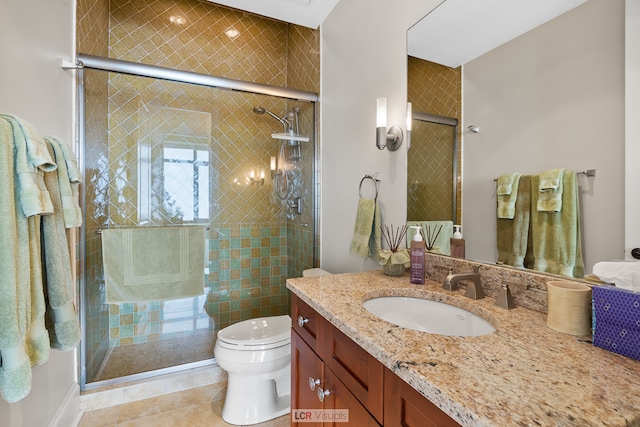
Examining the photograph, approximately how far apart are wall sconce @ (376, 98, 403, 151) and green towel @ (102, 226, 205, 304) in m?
1.43

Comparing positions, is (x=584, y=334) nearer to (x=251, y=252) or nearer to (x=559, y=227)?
(x=559, y=227)

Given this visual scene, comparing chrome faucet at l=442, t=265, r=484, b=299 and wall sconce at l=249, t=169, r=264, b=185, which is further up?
wall sconce at l=249, t=169, r=264, b=185

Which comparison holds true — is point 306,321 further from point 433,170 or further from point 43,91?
point 43,91

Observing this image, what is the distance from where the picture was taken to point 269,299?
2.55 m

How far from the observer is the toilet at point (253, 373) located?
5.32 feet

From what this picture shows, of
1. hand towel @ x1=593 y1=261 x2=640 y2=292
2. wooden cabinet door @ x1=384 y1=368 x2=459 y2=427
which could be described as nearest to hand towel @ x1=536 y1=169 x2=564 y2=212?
hand towel @ x1=593 y1=261 x2=640 y2=292

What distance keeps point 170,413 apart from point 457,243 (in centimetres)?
183

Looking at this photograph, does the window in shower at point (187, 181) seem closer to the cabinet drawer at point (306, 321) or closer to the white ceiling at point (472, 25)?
the cabinet drawer at point (306, 321)

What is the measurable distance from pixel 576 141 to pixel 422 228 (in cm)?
65

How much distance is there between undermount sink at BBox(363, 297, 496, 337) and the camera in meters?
0.92

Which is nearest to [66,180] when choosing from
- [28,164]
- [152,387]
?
[28,164]

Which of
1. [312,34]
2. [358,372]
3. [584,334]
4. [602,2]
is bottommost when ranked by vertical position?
[358,372]

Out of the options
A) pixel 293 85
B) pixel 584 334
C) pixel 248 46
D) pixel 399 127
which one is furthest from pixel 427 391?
pixel 248 46

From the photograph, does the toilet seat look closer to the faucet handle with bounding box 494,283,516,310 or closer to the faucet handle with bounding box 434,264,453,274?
the faucet handle with bounding box 434,264,453,274
